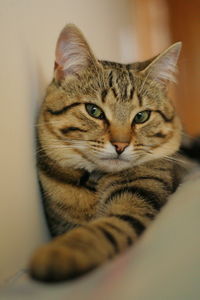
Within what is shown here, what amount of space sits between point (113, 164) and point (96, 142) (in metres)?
0.07

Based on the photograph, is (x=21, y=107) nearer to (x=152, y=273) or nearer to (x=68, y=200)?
(x=68, y=200)

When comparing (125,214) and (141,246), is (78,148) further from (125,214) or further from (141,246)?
(141,246)

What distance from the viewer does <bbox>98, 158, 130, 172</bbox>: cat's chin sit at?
2.98 feet

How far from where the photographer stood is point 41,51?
3.43ft

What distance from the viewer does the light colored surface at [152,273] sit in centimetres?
50

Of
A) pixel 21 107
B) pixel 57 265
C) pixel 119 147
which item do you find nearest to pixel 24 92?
pixel 21 107

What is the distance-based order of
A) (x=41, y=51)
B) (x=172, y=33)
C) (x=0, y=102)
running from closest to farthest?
(x=0, y=102), (x=41, y=51), (x=172, y=33)

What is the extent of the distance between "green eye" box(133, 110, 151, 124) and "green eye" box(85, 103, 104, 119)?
3.9 inches

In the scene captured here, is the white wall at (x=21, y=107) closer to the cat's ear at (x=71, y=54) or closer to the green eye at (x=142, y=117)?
the cat's ear at (x=71, y=54)

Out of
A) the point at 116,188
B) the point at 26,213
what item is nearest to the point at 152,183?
the point at 116,188

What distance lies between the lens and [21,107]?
896mm

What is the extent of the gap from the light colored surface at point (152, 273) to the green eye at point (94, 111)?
33 cm

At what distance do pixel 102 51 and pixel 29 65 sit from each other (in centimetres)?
70

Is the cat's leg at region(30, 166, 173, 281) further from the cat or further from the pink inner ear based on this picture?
the pink inner ear
